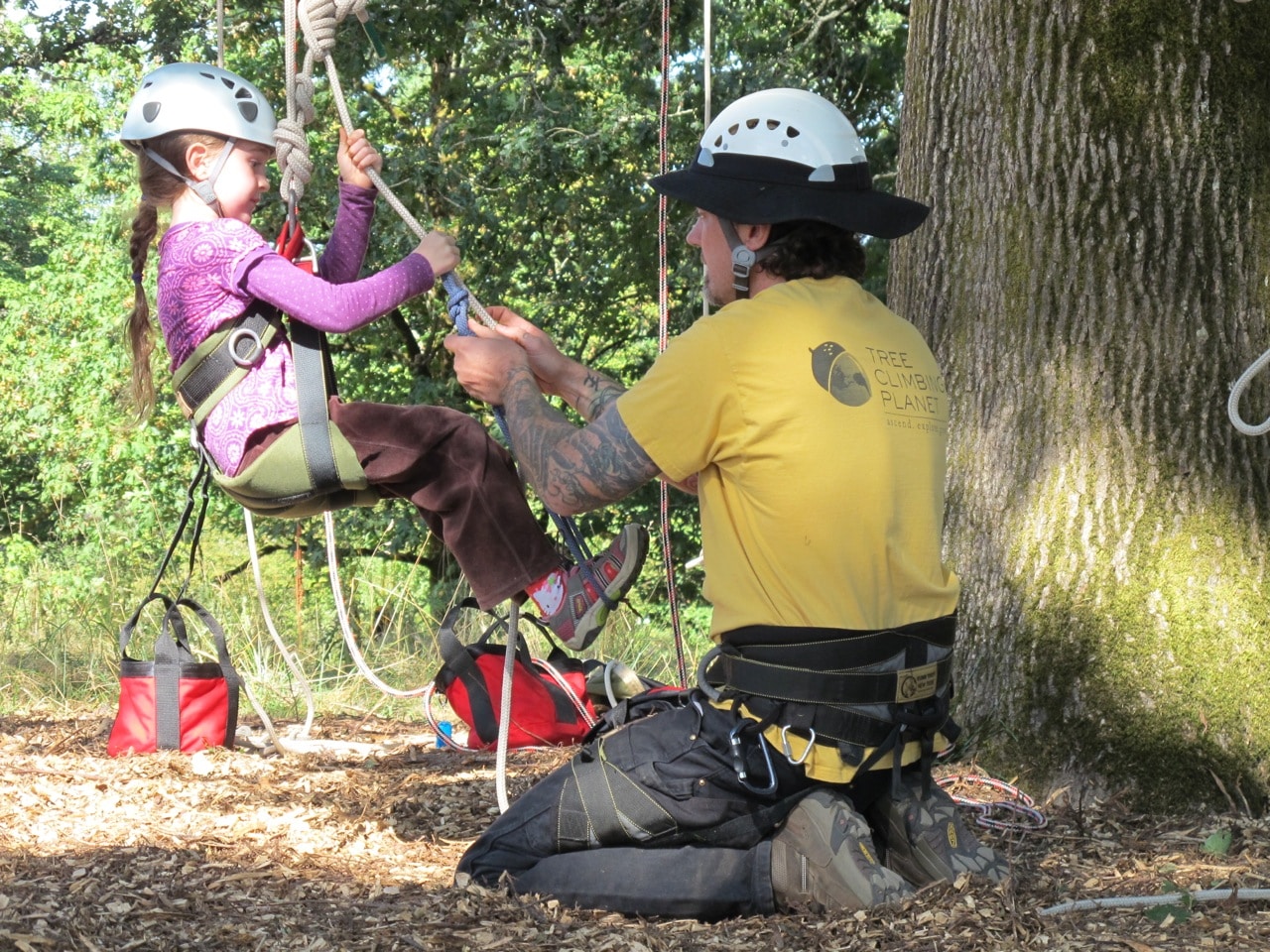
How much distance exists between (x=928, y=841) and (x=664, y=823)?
55cm

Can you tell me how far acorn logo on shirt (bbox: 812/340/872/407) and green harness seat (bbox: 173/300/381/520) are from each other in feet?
4.85

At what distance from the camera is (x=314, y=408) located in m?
3.66

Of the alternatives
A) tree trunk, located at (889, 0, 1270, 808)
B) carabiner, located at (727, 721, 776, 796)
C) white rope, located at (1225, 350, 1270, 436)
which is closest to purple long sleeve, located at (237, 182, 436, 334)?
carabiner, located at (727, 721, 776, 796)

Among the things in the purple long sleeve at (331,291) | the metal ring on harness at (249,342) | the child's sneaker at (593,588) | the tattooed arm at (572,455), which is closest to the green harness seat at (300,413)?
the metal ring on harness at (249,342)

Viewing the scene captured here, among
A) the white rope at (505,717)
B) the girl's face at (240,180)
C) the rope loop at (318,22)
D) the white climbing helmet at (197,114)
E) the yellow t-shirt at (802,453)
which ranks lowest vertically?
the white rope at (505,717)

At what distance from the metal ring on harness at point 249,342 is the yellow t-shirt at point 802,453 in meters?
1.37

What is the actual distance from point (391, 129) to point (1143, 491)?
10.1 m

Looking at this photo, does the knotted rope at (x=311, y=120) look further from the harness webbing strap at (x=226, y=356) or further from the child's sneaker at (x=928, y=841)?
the child's sneaker at (x=928, y=841)

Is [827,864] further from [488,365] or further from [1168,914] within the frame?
[488,365]

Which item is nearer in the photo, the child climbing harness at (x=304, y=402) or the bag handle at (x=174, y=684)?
the child climbing harness at (x=304, y=402)

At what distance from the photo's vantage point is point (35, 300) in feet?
58.9

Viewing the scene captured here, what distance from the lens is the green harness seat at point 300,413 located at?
3.66 m

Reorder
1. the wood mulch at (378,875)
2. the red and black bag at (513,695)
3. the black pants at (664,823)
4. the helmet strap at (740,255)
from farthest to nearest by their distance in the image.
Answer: the red and black bag at (513,695)
the helmet strap at (740,255)
the black pants at (664,823)
the wood mulch at (378,875)

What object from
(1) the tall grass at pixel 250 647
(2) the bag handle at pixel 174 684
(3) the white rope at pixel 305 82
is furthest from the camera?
(1) the tall grass at pixel 250 647
